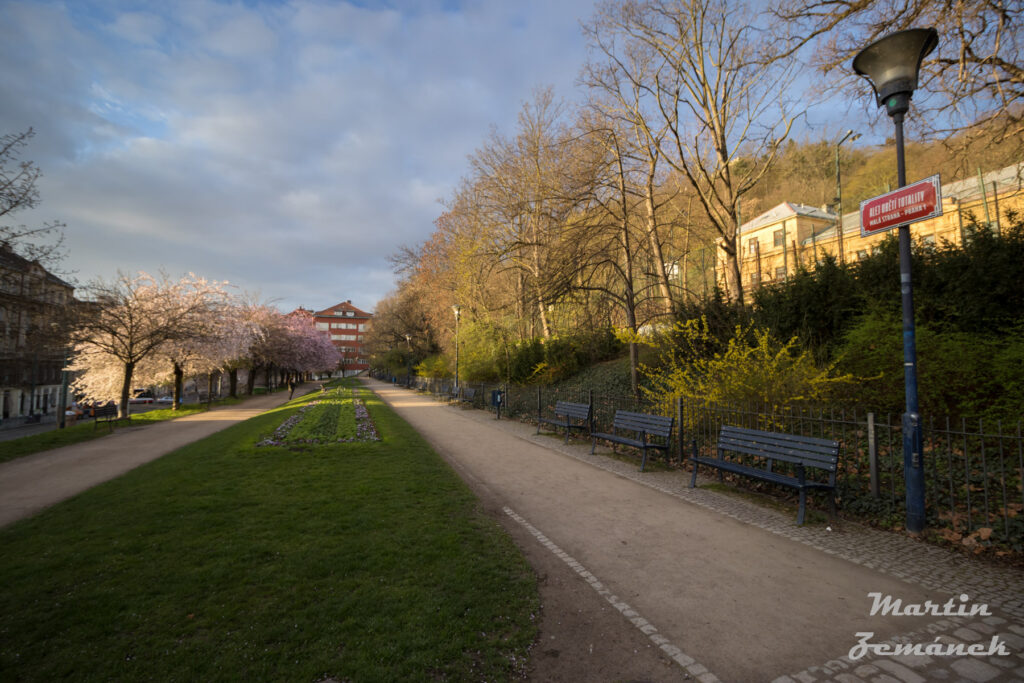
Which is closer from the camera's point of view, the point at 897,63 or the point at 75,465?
the point at 897,63

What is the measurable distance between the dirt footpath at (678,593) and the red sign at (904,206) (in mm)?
3364

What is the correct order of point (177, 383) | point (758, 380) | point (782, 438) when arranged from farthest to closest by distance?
point (177, 383) → point (758, 380) → point (782, 438)

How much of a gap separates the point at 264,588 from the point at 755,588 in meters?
3.81

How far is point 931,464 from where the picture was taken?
551 centimetres

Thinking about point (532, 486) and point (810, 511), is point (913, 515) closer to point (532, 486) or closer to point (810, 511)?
point (810, 511)

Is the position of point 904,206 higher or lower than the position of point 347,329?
lower

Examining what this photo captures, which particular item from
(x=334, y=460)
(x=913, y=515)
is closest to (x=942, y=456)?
(x=913, y=515)

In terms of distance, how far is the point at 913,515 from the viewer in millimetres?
4660

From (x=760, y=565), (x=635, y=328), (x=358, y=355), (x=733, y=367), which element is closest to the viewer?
(x=760, y=565)

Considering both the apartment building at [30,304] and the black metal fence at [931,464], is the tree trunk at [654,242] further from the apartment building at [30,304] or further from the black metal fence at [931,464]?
the apartment building at [30,304]

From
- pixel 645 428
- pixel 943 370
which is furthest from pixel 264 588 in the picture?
pixel 943 370

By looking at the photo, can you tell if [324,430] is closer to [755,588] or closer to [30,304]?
[30,304]

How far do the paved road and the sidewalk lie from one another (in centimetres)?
656

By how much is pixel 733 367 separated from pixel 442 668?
22.7ft
